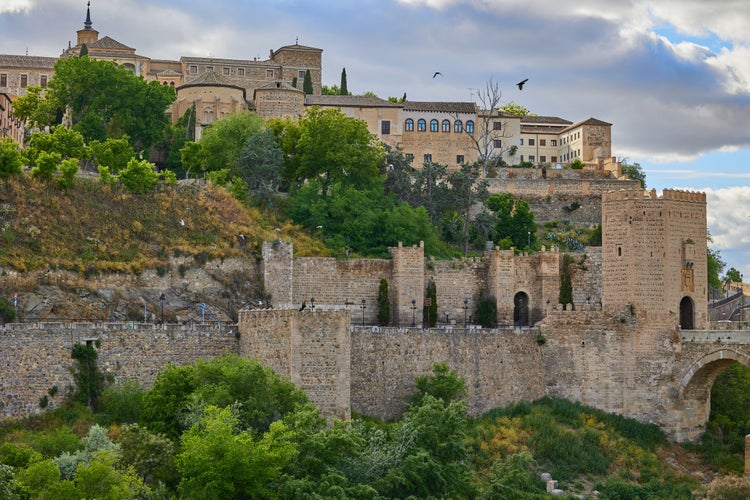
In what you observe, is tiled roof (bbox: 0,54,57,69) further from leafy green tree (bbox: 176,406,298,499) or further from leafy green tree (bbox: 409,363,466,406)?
leafy green tree (bbox: 176,406,298,499)

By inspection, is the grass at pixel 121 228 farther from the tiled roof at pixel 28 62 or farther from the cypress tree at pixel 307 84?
the tiled roof at pixel 28 62

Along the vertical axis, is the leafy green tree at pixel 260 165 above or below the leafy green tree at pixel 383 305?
above

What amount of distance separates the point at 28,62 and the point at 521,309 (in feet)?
154

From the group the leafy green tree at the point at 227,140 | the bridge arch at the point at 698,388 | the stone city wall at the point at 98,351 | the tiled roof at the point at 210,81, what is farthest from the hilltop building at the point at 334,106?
the stone city wall at the point at 98,351

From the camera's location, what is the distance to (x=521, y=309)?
220 ft

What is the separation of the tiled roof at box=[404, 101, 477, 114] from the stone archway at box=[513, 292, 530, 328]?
83.4 feet

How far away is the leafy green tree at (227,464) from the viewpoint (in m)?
44.4

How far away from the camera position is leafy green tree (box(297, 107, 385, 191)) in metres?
70.6

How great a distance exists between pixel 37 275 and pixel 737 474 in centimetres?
2615

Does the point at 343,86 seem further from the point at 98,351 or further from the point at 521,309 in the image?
the point at 98,351

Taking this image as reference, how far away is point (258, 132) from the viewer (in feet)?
242

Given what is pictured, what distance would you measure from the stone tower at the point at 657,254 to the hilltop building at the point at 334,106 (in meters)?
25.6

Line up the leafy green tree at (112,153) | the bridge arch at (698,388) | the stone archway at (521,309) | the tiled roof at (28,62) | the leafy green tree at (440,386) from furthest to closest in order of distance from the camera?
the tiled roof at (28,62)
the leafy green tree at (112,153)
the stone archway at (521,309)
the bridge arch at (698,388)
the leafy green tree at (440,386)

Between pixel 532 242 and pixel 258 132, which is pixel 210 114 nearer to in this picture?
pixel 258 132
